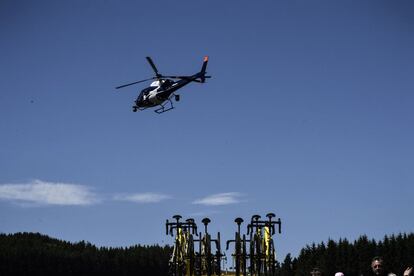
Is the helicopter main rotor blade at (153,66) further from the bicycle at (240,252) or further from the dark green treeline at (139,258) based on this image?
the dark green treeline at (139,258)

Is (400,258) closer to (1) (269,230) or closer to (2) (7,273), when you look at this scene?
(1) (269,230)

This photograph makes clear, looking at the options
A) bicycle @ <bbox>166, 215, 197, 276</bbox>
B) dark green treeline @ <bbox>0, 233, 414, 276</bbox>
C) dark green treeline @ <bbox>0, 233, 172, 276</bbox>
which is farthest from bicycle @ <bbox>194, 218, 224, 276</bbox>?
dark green treeline @ <bbox>0, 233, 172, 276</bbox>

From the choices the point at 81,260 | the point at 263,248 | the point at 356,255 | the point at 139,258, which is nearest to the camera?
the point at 263,248

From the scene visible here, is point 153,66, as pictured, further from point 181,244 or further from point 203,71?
point 181,244

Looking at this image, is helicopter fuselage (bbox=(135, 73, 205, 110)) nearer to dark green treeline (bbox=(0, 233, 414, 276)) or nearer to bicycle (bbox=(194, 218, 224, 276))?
bicycle (bbox=(194, 218, 224, 276))

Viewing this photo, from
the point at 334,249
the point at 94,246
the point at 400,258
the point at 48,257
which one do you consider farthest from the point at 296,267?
the point at 94,246

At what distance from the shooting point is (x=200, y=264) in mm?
24047

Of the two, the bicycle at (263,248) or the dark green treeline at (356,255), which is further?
the dark green treeline at (356,255)

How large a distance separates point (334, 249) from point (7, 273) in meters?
57.1

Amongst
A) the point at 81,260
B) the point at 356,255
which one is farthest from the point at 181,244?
the point at 81,260

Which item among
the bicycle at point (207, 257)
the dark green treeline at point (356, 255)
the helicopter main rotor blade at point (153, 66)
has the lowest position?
the bicycle at point (207, 257)

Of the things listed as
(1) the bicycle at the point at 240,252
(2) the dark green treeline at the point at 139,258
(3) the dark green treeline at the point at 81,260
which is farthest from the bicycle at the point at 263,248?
(3) the dark green treeline at the point at 81,260

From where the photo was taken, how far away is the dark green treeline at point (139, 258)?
7800 cm

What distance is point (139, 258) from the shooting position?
5433 inches
